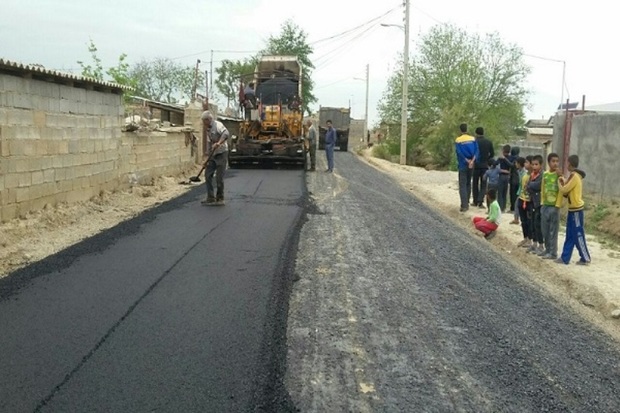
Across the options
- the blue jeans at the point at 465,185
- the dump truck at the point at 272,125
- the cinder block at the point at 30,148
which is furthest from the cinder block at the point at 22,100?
the dump truck at the point at 272,125

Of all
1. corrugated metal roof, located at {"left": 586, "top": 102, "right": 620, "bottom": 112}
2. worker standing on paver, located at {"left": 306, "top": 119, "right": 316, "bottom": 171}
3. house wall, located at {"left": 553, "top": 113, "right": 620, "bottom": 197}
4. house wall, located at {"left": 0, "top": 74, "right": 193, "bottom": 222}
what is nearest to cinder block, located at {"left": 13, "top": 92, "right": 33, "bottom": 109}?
house wall, located at {"left": 0, "top": 74, "right": 193, "bottom": 222}

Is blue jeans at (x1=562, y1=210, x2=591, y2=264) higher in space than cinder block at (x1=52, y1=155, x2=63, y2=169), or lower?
lower

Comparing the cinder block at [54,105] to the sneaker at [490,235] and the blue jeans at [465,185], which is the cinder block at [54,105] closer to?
the sneaker at [490,235]

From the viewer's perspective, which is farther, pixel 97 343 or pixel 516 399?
pixel 97 343

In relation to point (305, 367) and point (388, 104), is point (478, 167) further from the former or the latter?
point (388, 104)

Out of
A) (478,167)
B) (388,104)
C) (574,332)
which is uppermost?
(388,104)

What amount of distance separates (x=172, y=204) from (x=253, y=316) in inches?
284

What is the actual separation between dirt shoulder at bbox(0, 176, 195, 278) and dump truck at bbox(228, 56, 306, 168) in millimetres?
7680

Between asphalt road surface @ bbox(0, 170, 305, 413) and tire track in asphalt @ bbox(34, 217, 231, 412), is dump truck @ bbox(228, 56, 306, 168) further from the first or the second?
tire track in asphalt @ bbox(34, 217, 231, 412)

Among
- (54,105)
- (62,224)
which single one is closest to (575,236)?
(62,224)

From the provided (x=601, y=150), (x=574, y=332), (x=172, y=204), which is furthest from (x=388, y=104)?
(x=574, y=332)

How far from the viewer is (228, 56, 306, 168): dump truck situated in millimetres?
21125

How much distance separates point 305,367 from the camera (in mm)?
4211

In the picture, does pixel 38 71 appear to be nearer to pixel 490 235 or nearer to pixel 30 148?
pixel 30 148
